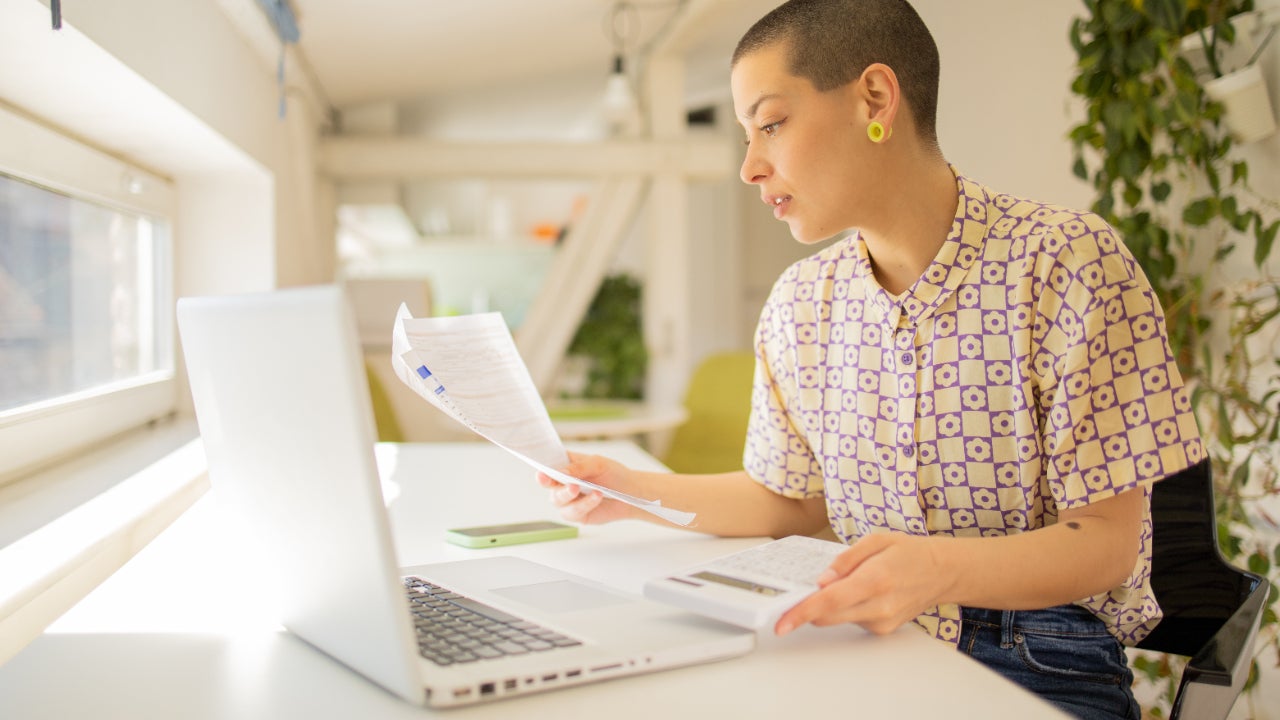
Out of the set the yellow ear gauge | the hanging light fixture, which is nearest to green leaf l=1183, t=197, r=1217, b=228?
the yellow ear gauge

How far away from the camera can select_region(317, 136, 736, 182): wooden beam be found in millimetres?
3980

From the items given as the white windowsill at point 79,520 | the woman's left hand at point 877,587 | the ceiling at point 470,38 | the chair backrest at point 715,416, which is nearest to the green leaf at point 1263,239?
the woman's left hand at point 877,587

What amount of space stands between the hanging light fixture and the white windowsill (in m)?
2.38

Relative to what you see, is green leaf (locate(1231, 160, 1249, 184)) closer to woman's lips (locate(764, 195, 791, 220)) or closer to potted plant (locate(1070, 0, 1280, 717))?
potted plant (locate(1070, 0, 1280, 717))

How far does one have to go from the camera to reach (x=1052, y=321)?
1.09 meters

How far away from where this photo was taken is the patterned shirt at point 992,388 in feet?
3.37

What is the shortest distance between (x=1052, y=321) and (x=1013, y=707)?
21.0 inches

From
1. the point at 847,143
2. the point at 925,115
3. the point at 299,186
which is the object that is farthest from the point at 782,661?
the point at 299,186

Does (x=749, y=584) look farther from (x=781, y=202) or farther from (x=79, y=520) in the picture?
(x=79, y=520)

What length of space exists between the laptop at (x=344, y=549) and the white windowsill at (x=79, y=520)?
234 millimetres

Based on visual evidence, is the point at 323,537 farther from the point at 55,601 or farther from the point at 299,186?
the point at 299,186

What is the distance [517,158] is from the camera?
13.4 ft

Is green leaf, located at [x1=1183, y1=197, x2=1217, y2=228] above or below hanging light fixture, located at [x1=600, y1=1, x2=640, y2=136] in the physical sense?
below

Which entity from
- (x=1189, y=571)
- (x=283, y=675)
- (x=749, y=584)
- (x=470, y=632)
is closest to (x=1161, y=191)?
(x=1189, y=571)
